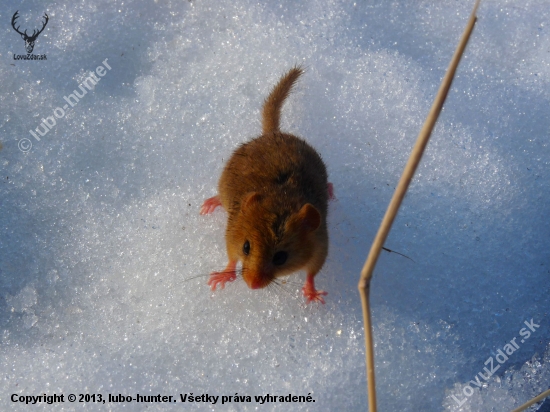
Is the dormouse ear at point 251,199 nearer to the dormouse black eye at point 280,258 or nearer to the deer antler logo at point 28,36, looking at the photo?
the dormouse black eye at point 280,258

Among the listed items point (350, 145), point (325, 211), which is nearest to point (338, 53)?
point (350, 145)

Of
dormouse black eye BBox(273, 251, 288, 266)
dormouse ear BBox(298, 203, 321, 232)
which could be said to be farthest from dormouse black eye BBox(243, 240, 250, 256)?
dormouse ear BBox(298, 203, 321, 232)

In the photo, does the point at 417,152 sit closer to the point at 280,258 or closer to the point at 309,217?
the point at 309,217

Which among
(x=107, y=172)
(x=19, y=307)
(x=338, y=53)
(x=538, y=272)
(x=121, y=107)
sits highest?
(x=338, y=53)

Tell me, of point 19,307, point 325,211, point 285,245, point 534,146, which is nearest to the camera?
point 285,245

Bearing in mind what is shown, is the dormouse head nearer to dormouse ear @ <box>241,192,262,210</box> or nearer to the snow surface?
dormouse ear @ <box>241,192,262,210</box>

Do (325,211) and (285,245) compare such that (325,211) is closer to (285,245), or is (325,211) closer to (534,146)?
(285,245)

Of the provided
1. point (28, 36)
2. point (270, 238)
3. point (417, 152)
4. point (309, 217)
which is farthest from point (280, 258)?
point (28, 36)
